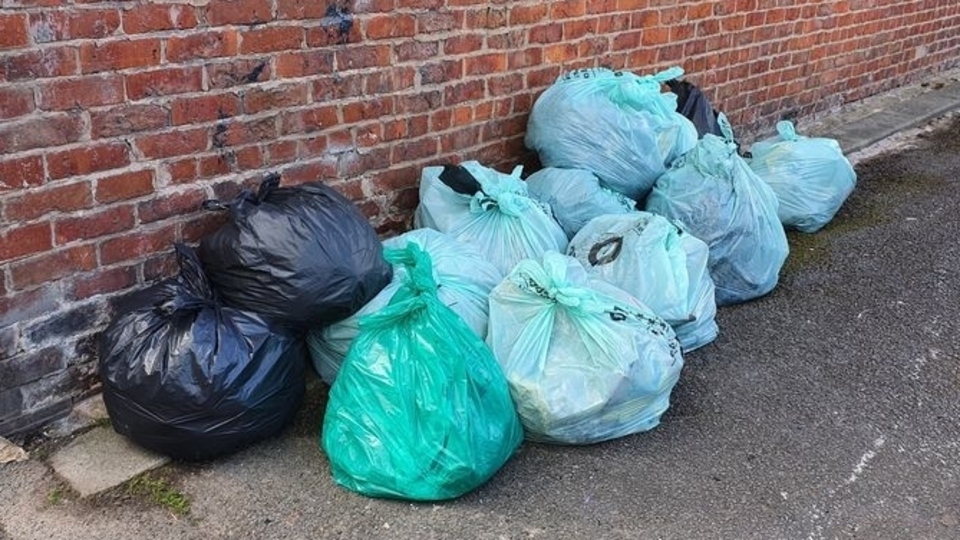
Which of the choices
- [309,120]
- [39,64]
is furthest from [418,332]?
[39,64]

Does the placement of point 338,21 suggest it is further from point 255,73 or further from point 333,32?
point 255,73

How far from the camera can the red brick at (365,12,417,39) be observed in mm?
3352

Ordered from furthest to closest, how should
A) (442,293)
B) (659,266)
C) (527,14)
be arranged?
(527,14) → (659,266) → (442,293)

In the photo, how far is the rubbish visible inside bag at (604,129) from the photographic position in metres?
3.92

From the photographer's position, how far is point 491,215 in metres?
3.48

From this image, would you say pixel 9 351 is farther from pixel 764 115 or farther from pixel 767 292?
pixel 764 115

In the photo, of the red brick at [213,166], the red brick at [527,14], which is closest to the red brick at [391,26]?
the red brick at [527,14]

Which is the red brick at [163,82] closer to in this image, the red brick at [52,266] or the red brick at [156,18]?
the red brick at [156,18]

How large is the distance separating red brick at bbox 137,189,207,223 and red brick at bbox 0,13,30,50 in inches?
22.5

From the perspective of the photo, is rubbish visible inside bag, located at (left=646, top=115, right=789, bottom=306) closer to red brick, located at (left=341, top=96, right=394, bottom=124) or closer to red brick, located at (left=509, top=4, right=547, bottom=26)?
red brick, located at (left=509, top=4, right=547, bottom=26)

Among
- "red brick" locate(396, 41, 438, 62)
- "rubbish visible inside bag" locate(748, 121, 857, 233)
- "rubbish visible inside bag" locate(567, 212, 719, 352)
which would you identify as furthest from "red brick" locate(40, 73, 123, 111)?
"rubbish visible inside bag" locate(748, 121, 857, 233)

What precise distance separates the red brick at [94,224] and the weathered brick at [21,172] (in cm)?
14

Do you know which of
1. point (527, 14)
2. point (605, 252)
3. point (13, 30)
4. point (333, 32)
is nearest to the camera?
Result: point (13, 30)

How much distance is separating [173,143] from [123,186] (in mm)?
201
